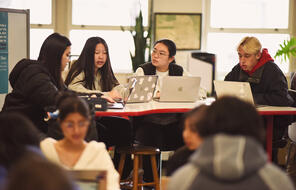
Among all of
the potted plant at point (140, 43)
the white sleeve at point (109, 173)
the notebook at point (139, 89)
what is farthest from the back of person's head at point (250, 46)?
the white sleeve at point (109, 173)

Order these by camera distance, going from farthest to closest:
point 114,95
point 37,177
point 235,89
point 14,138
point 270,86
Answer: point 270,86
point 114,95
point 235,89
point 14,138
point 37,177

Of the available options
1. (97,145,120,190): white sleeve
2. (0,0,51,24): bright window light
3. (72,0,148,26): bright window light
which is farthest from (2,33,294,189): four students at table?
(0,0,51,24): bright window light

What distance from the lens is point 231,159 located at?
1.48 m

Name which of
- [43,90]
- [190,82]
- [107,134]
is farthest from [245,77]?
[43,90]

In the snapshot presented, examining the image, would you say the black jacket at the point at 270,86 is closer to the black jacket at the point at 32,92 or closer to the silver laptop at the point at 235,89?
the silver laptop at the point at 235,89

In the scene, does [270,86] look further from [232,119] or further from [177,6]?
[232,119]

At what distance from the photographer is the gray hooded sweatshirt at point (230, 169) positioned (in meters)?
1.48

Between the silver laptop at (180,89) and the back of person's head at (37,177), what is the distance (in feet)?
9.62

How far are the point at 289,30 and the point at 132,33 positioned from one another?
80.9 inches

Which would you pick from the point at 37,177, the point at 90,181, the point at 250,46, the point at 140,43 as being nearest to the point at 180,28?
→ the point at 140,43

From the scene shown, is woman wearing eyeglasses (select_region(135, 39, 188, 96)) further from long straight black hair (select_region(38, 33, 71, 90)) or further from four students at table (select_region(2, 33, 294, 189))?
long straight black hair (select_region(38, 33, 71, 90))

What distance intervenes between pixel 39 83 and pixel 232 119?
6.43ft

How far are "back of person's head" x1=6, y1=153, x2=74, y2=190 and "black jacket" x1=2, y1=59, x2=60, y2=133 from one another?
2.19 m

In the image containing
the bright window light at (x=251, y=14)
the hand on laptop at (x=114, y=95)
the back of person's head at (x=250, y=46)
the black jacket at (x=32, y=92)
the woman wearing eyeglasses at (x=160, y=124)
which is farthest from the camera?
the bright window light at (x=251, y=14)
